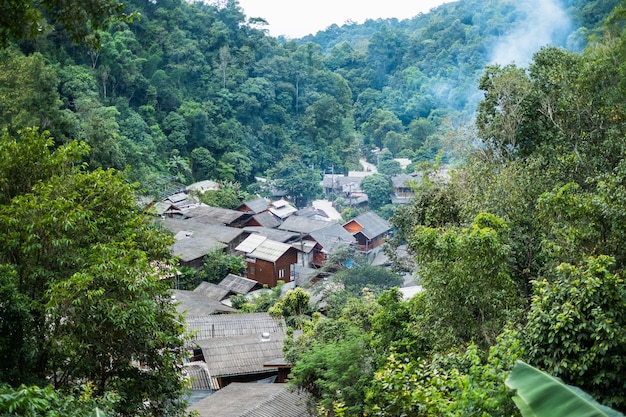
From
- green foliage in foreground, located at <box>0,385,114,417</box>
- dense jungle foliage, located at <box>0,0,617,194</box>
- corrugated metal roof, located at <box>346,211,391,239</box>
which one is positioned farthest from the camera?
corrugated metal roof, located at <box>346,211,391,239</box>

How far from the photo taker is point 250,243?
24.9 m

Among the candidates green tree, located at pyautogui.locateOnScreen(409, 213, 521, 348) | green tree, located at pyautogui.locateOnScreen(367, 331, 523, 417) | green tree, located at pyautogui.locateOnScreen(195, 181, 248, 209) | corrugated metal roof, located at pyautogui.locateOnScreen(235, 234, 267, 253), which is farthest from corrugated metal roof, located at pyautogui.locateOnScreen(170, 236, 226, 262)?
green tree, located at pyautogui.locateOnScreen(367, 331, 523, 417)

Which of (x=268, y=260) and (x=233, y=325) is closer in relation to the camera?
(x=233, y=325)

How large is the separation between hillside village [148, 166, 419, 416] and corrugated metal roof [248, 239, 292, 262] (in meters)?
0.04

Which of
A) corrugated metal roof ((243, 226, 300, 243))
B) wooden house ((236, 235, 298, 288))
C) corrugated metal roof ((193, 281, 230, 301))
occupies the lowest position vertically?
corrugated metal roof ((193, 281, 230, 301))

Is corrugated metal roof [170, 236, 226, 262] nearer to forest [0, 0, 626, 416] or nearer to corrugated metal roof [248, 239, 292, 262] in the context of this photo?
corrugated metal roof [248, 239, 292, 262]

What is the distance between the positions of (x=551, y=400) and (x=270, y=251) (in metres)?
21.2

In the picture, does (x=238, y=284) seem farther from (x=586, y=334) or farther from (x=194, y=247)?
(x=586, y=334)

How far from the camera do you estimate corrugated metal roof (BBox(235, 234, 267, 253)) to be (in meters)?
24.4

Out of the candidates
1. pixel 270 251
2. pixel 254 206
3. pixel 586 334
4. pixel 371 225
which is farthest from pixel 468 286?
pixel 254 206

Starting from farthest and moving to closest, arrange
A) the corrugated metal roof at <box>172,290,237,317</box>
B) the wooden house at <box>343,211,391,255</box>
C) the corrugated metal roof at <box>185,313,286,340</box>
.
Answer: the wooden house at <box>343,211,391,255</box> < the corrugated metal roof at <box>172,290,237,317</box> < the corrugated metal roof at <box>185,313,286,340</box>

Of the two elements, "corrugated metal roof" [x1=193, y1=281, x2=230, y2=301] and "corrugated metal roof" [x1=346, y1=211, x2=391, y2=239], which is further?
"corrugated metal roof" [x1=346, y1=211, x2=391, y2=239]

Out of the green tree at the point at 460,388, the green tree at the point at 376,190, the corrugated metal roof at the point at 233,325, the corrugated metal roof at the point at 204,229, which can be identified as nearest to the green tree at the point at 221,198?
the corrugated metal roof at the point at 204,229

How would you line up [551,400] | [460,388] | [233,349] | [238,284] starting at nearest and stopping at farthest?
[551,400]
[460,388]
[233,349]
[238,284]
